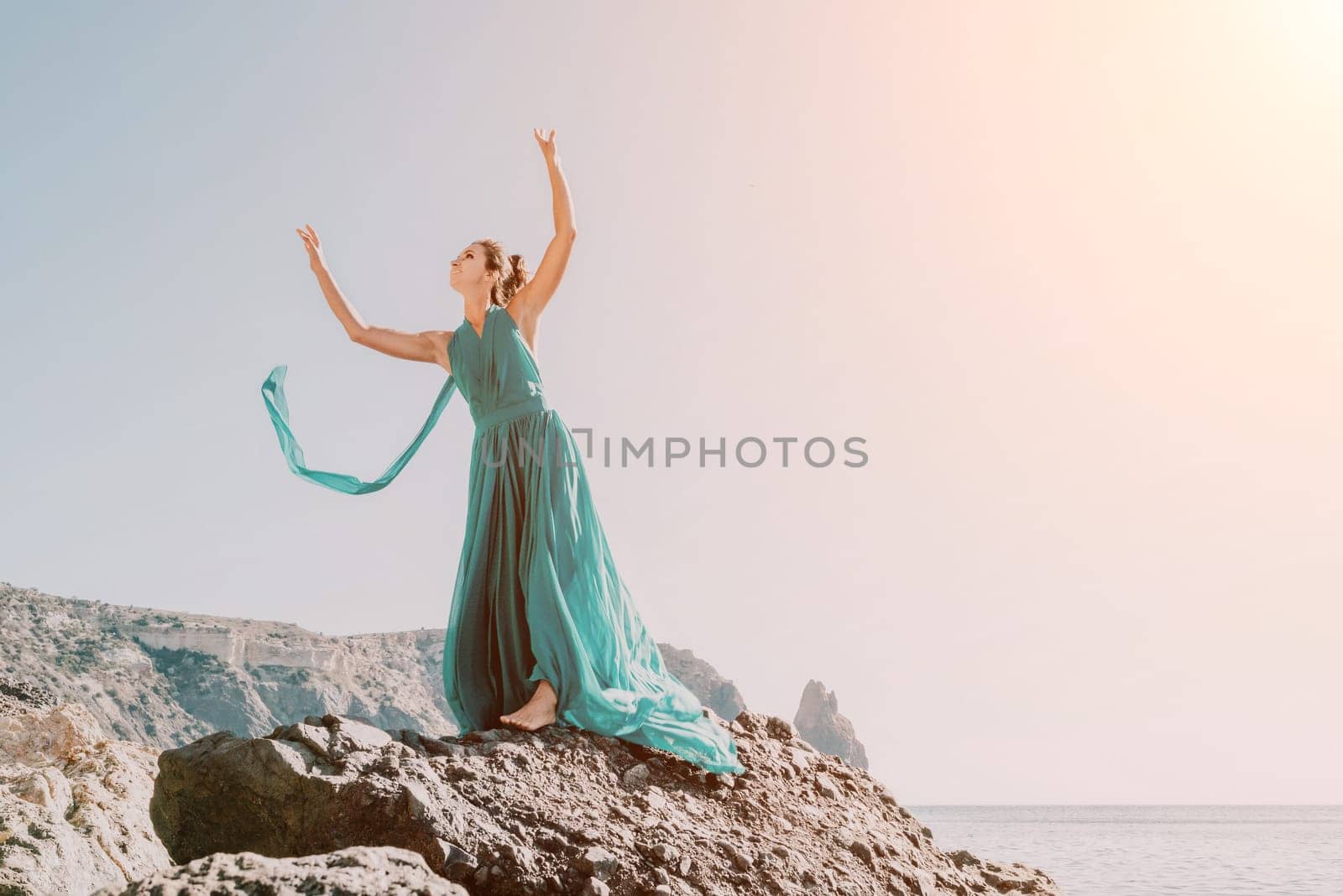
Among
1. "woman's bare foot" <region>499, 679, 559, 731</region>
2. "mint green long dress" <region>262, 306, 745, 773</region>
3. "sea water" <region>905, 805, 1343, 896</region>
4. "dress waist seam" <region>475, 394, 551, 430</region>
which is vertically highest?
"dress waist seam" <region>475, 394, 551, 430</region>

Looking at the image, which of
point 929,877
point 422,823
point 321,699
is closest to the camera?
point 422,823

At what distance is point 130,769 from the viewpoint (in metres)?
6.11

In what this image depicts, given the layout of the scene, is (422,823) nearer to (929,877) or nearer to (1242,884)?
(929,877)

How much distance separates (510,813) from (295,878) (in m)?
1.40

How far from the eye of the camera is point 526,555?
4.70m

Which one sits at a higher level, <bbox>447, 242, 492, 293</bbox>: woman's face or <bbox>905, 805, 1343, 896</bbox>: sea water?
<bbox>447, 242, 492, 293</bbox>: woman's face

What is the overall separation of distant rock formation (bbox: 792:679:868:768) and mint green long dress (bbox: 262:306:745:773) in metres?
52.5

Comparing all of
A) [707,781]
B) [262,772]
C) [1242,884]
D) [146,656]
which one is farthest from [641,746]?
[146,656]

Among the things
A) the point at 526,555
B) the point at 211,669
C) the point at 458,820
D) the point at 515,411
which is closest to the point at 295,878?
the point at 458,820

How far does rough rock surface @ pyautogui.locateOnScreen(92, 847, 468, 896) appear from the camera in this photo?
7.17 ft

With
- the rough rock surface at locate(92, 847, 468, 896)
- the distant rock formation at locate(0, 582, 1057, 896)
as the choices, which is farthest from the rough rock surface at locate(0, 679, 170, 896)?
the rough rock surface at locate(92, 847, 468, 896)

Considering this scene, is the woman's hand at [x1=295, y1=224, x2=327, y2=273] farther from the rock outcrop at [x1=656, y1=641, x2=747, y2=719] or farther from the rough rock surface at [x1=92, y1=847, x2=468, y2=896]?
the rock outcrop at [x1=656, y1=641, x2=747, y2=719]

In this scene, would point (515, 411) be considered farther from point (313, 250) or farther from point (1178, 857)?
point (1178, 857)

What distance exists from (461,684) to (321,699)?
61435 millimetres
